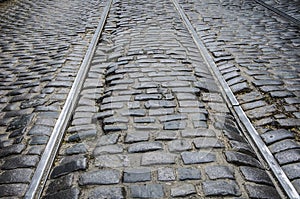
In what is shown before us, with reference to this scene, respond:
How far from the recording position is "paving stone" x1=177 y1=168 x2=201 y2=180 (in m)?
2.25

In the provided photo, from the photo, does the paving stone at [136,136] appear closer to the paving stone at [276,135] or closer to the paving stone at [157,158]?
the paving stone at [157,158]

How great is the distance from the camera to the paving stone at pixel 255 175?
7.38 ft

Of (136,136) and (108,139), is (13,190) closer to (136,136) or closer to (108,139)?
(108,139)

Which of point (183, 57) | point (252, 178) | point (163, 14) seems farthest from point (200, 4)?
point (252, 178)

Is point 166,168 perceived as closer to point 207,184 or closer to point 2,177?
point 207,184

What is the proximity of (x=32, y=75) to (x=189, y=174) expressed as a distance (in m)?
3.18

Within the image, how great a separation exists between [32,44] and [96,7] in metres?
3.58

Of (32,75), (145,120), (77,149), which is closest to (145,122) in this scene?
(145,120)

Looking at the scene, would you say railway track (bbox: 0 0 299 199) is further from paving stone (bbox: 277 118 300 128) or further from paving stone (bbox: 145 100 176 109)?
paving stone (bbox: 277 118 300 128)

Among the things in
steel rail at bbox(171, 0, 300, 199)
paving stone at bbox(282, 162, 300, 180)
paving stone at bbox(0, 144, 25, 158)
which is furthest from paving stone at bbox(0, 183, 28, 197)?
paving stone at bbox(282, 162, 300, 180)

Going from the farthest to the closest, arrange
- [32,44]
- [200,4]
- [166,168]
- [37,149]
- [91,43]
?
[200,4] → [32,44] → [91,43] → [37,149] → [166,168]

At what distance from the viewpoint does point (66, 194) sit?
213 cm

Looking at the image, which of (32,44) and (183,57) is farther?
(32,44)

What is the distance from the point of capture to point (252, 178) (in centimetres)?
227
